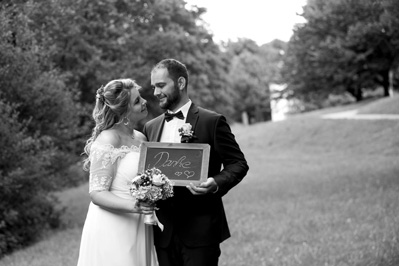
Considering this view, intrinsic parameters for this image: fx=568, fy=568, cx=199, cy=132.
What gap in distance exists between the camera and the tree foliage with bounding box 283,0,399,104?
15.0 metres

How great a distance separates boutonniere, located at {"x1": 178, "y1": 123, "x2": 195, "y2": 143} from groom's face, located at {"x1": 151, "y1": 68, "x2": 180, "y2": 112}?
0.94 ft

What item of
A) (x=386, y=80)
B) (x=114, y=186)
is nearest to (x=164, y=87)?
(x=114, y=186)

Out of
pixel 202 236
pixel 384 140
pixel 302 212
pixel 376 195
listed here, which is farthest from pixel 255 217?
pixel 384 140

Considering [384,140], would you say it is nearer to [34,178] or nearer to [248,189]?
[248,189]

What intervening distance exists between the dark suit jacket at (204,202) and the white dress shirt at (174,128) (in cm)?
9

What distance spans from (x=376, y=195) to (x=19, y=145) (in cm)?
840

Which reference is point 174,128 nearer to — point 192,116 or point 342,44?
point 192,116

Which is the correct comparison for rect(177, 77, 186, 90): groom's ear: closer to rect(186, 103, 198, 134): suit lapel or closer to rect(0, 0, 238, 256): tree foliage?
rect(186, 103, 198, 134): suit lapel

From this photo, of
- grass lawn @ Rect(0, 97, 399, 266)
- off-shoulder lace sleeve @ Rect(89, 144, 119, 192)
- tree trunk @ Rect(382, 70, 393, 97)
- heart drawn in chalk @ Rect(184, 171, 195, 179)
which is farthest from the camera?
tree trunk @ Rect(382, 70, 393, 97)

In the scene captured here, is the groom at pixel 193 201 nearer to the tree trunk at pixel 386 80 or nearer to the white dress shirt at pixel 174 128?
the white dress shirt at pixel 174 128

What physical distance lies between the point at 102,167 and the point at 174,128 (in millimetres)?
735

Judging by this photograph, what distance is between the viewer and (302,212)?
1282 centimetres

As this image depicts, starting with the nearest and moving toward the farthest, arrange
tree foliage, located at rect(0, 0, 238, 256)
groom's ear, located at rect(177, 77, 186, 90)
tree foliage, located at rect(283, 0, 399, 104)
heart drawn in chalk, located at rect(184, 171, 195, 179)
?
heart drawn in chalk, located at rect(184, 171, 195, 179), groom's ear, located at rect(177, 77, 186, 90), tree foliage, located at rect(0, 0, 238, 256), tree foliage, located at rect(283, 0, 399, 104)

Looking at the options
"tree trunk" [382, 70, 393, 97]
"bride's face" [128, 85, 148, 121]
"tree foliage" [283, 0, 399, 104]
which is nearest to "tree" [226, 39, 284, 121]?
"tree foliage" [283, 0, 399, 104]
